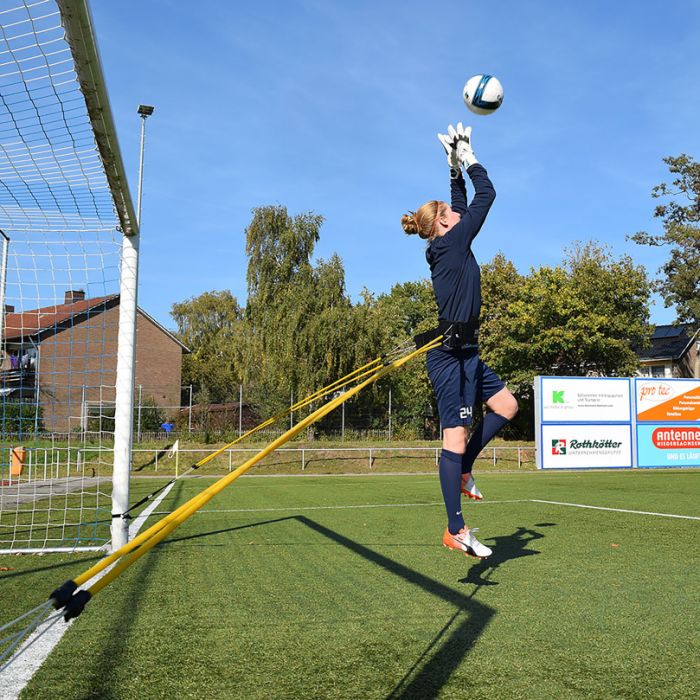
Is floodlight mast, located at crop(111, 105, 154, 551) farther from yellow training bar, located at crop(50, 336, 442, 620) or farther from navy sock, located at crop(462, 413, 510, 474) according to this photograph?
yellow training bar, located at crop(50, 336, 442, 620)

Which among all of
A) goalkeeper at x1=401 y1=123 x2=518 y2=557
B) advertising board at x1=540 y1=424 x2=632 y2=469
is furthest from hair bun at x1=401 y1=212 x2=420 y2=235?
advertising board at x1=540 y1=424 x2=632 y2=469

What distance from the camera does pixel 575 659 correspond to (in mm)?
3223

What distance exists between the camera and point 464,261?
15.5ft

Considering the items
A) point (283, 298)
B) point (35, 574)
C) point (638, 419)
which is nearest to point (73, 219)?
point (35, 574)

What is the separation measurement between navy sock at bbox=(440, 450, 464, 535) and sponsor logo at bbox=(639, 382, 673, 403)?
24387mm

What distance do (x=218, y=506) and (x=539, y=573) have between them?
284 inches

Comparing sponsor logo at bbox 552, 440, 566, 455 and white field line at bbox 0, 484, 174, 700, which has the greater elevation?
→ white field line at bbox 0, 484, 174, 700

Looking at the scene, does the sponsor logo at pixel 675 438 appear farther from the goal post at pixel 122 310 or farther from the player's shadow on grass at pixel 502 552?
the goal post at pixel 122 310

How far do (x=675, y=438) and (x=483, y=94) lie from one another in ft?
84.9

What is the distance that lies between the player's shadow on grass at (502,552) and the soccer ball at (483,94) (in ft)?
11.3

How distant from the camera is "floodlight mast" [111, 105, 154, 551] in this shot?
6980 millimetres

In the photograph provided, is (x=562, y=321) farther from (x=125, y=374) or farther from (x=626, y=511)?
(x=125, y=374)

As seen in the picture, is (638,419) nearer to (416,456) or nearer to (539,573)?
(416,456)

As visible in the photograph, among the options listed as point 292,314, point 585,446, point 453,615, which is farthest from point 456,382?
point 292,314
